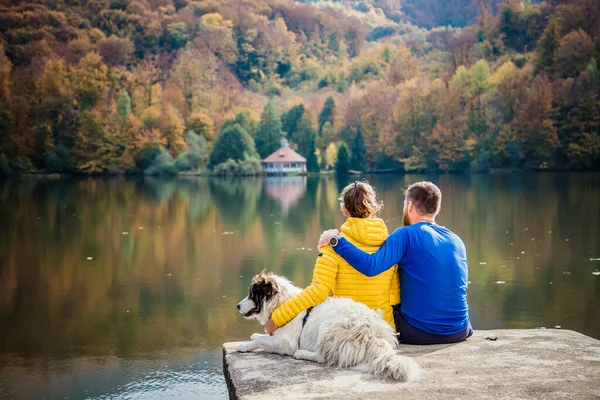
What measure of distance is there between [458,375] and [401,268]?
92 cm

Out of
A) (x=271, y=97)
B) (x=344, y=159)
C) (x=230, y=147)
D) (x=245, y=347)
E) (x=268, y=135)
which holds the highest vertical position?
(x=271, y=97)

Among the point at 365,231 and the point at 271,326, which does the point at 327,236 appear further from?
the point at 271,326

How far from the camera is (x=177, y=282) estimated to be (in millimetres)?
11141

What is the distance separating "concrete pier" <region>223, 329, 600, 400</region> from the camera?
3.56 metres

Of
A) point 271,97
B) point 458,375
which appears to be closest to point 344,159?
point 271,97

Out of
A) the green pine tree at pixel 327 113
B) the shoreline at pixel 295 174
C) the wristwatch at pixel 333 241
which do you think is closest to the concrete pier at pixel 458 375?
the wristwatch at pixel 333 241

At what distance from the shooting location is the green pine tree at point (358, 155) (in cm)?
6725

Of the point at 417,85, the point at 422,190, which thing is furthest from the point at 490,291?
the point at 417,85

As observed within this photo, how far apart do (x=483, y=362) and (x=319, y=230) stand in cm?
1362

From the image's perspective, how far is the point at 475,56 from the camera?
282 feet

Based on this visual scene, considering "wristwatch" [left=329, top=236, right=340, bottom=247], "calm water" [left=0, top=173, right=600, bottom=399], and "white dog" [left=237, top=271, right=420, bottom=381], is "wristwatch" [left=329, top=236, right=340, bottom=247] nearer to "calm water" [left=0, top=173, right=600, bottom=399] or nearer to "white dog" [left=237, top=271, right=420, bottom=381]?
"white dog" [left=237, top=271, right=420, bottom=381]

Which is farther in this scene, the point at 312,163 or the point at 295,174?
the point at 312,163

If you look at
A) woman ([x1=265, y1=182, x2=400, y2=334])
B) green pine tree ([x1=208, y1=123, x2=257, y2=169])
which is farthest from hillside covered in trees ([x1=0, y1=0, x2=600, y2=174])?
woman ([x1=265, y1=182, x2=400, y2=334])

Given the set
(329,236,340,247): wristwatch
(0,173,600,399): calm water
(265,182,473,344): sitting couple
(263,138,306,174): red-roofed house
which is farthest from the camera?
(263,138,306,174): red-roofed house
